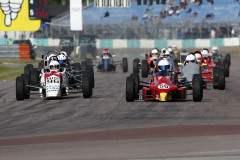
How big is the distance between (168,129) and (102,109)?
440cm

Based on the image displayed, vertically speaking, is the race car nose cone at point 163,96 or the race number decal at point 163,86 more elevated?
the race number decal at point 163,86

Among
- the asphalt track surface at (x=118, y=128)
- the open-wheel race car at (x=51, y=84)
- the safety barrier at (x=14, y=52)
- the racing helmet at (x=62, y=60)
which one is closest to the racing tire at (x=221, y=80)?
the asphalt track surface at (x=118, y=128)

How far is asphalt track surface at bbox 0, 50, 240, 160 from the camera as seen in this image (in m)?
11.0

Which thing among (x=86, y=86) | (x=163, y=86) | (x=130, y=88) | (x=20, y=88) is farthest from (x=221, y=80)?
(x=20, y=88)

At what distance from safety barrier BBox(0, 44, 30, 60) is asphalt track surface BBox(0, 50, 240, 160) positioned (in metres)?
27.9

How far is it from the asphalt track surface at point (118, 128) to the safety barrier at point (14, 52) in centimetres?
2789

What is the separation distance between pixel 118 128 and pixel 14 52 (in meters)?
36.5

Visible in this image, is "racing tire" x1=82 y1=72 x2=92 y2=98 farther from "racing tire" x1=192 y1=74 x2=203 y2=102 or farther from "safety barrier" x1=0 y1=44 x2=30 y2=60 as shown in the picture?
"safety barrier" x1=0 y1=44 x2=30 y2=60

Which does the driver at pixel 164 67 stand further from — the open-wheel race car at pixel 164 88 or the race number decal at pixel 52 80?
the race number decal at pixel 52 80

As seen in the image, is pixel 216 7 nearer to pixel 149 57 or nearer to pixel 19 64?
pixel 19 64

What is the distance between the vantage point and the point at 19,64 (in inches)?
1833

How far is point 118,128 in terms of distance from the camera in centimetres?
1403

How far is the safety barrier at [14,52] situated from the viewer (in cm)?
4947

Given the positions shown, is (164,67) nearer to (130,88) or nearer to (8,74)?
(130,88)
